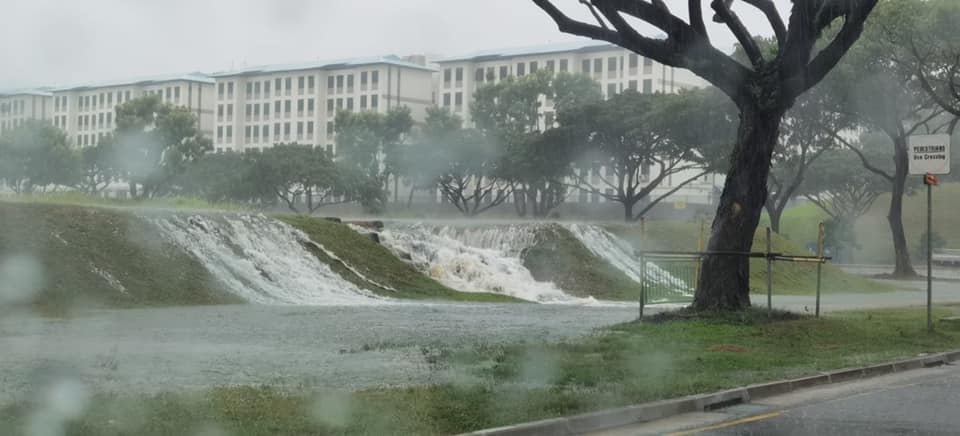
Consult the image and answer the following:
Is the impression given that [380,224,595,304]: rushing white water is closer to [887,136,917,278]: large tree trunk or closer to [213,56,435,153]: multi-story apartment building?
[213,56,435,153]: multi-story apartment building

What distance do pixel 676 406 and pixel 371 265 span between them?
2503 cm

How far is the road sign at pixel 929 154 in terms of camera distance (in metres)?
20.9

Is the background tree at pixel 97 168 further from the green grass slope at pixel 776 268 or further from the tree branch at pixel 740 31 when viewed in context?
the tree branch at pixel 740 31

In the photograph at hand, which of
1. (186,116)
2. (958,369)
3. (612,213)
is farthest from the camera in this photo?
(612,213)

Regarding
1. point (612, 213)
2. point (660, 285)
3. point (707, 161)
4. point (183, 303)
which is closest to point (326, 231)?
point (183, 303)

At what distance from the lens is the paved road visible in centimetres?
1065

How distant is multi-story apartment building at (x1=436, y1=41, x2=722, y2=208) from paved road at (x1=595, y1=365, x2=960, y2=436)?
8664 cm

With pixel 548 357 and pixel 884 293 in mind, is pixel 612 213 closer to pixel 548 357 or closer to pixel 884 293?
pixel 884 293

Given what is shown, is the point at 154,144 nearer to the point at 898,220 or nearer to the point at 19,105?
the point at 898,220

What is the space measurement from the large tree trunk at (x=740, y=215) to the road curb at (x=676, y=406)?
17.8ft

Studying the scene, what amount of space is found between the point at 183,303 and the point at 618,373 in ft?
55.1

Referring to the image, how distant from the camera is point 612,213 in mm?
91438

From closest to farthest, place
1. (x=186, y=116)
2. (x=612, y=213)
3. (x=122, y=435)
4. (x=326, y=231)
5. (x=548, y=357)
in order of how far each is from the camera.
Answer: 1. (x=122, y=435)
2. (x=548, y=357)
3. (x=326, y=231)
4. (x=186, y=116)
5. (x=612, y=213)

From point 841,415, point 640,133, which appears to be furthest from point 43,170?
point 841,415
